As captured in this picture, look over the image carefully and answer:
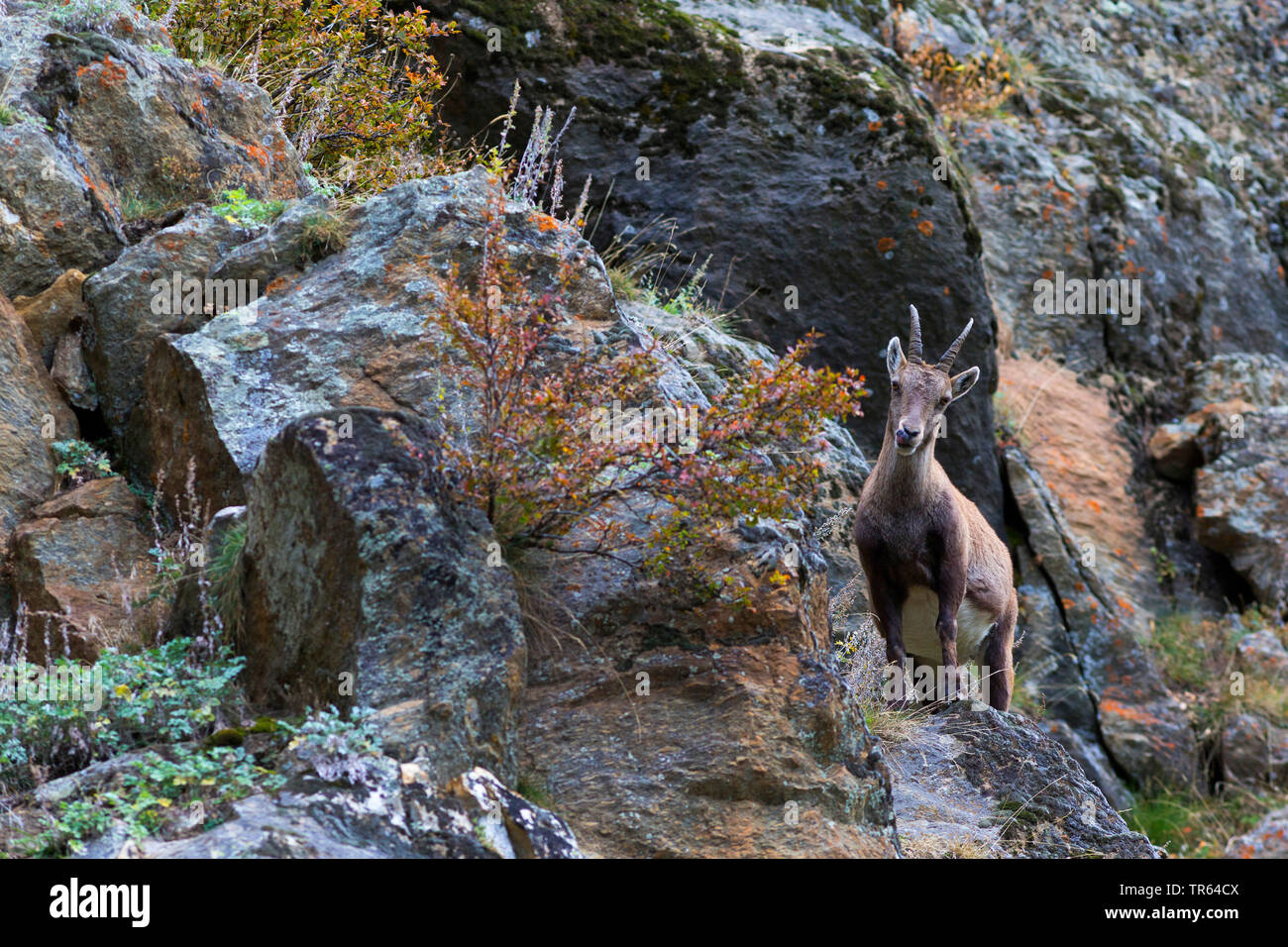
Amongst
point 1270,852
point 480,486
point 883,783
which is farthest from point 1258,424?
point 480,486

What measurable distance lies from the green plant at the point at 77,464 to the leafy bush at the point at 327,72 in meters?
3.02

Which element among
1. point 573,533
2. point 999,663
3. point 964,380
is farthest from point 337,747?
point 999,663

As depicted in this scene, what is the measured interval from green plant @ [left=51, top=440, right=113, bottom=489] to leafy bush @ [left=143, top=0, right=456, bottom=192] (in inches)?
119

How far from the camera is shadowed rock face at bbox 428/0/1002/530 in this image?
10.8m

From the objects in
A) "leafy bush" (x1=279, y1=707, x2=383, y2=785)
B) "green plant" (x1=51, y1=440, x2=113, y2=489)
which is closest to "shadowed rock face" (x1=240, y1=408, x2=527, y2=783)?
"leafy bush" (x1=279, y1=707, x2=383, y2=785)

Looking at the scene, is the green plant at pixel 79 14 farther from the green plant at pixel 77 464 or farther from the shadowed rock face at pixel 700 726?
the shadowed rock face at pixel 700 726

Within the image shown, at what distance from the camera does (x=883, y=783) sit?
5.39 meters

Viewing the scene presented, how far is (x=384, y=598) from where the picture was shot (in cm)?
467

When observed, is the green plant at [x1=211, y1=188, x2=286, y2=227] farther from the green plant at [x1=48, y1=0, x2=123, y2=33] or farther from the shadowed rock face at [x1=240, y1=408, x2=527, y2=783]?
the shadowed rock face at [x1=240, y1=408, x2=527, y2=783]

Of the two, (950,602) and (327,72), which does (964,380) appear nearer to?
(950,602)

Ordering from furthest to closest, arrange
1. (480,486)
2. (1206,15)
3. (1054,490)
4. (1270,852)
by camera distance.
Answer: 1. (1206,15)
2. (1054,490)
3. (1270,852)
4. (480,486)

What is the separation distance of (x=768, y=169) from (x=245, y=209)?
5.17 m

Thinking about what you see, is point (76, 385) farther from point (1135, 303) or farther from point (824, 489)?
point (1135, 303)

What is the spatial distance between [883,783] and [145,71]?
639cm
